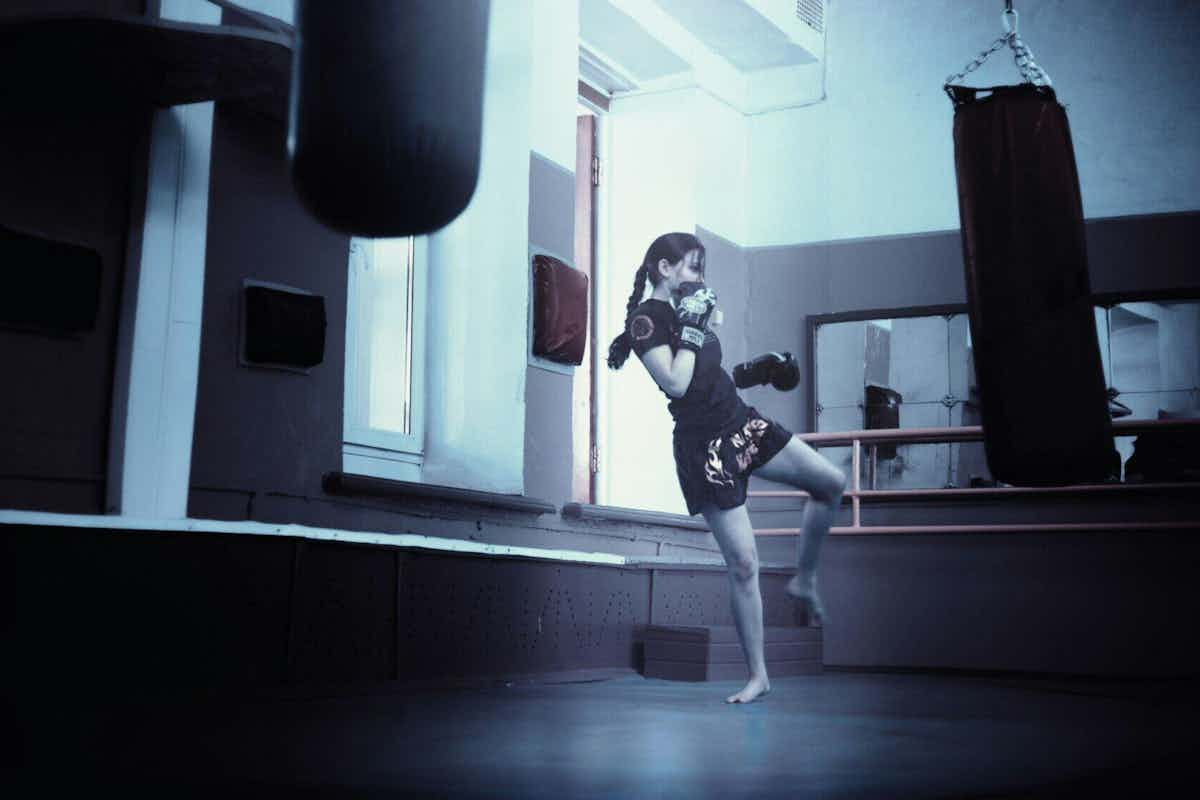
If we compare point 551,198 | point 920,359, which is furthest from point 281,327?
point 920,359

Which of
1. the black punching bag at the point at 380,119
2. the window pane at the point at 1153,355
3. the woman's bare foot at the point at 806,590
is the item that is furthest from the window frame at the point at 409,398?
the window pane at the point at 1153,355

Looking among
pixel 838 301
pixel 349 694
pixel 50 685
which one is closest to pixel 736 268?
pixel 838 301

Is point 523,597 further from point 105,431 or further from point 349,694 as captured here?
point 105,431

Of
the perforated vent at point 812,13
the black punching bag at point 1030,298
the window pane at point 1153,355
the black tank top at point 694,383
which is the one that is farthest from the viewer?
the perforated vent at point 812,13

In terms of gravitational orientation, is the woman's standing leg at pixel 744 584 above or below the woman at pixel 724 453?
below

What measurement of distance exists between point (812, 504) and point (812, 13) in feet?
11.8

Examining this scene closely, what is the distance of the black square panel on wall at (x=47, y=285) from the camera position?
289 centimetres

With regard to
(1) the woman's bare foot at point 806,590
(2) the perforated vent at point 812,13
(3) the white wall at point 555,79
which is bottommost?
(1) the woman's bare foot at point 806,590

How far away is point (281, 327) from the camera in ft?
11.7

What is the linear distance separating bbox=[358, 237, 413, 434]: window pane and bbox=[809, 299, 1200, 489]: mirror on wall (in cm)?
260

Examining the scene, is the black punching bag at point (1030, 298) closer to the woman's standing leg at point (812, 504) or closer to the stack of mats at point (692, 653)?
the woman's standing leg at point (812, 504)

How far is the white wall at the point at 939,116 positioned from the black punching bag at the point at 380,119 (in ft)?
17.1

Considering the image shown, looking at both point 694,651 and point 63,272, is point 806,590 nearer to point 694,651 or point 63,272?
point 694,651

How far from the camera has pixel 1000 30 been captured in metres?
6.15
